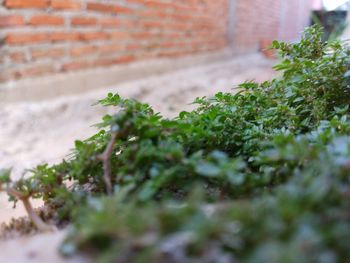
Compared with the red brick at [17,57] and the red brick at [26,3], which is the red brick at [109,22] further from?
the red brick at [17,57]

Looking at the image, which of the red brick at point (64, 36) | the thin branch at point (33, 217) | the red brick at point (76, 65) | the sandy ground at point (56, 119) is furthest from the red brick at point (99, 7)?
the thin branch at point (33, 217)

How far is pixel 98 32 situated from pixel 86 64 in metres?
0.27

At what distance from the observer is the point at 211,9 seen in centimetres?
466

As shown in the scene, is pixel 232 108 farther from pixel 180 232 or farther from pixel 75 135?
pixel 75 135

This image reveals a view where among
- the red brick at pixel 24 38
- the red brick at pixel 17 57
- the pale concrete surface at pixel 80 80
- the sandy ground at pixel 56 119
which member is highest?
the red brick at pixel 24 38

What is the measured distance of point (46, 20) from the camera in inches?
89.7

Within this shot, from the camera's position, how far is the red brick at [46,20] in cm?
220

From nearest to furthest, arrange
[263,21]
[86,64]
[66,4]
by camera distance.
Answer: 1. [66,4]
2. [86,64]
3. [263,21]

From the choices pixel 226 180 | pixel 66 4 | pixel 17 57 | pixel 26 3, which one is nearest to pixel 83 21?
pixel 66 4

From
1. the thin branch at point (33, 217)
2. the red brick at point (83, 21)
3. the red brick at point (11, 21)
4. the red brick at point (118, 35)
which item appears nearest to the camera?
the thin branch at point (33, 217)

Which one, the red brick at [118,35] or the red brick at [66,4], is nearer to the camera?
the red brick at [66,4]

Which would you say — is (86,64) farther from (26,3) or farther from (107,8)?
(26,3)

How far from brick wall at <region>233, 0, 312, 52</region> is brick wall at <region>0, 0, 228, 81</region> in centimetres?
142

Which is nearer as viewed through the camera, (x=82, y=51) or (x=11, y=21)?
(x=11, y=21)
